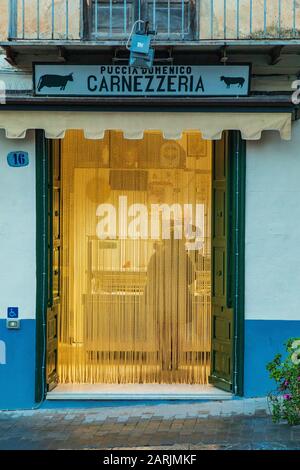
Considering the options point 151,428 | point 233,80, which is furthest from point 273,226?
point 151,428

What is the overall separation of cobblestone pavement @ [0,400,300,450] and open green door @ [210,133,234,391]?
592 millimetres

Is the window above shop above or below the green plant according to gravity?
above

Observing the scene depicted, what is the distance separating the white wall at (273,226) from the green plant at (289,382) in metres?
1.00

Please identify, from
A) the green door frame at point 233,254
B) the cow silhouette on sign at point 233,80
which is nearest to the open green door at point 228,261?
the green door frame at point 233,254

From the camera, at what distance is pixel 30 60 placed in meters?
11.4

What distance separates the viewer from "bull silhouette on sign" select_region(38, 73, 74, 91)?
11.3m

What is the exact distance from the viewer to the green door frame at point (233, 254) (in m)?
11.6

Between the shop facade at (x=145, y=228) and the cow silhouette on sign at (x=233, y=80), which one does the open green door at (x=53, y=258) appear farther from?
the cow silhouette on sign at (x=233, y=80)

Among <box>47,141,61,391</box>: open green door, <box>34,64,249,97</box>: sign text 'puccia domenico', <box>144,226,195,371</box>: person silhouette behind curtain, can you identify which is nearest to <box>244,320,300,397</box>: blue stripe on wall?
<box>144,226,195,371</box>: person silhouette behind curtain

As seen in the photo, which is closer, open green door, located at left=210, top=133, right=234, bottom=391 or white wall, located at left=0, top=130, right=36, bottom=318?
white wall, located at left=0, top=130, right=36, bottom=318

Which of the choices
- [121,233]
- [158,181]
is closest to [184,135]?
[158,181]

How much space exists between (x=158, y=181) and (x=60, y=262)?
5.07 ft

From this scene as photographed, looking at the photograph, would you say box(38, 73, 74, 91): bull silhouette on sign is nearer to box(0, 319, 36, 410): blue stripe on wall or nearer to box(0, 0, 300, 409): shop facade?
box(0, 0, 300, 409): shop facade

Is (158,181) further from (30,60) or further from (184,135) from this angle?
(30,60)
